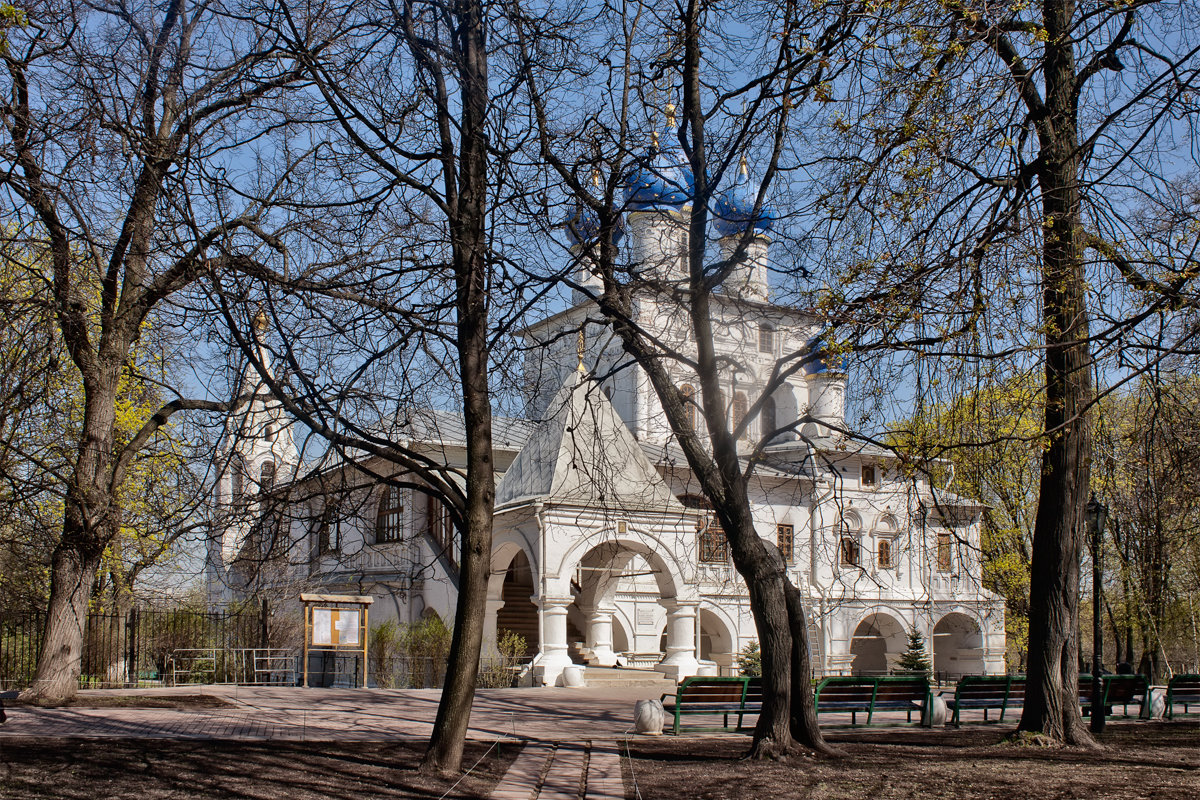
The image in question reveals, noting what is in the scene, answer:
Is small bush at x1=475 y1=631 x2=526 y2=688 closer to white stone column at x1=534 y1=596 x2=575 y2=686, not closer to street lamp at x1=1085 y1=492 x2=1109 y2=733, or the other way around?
white stone column at x1=534 y1=596 x2=575 y2=686

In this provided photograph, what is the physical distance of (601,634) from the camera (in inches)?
969

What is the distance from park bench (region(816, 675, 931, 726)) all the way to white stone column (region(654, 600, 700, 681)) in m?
8.91

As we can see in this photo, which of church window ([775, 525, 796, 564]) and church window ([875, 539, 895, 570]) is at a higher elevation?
church window ([775, 525, 796, 564])

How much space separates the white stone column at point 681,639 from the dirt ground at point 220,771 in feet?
41.8

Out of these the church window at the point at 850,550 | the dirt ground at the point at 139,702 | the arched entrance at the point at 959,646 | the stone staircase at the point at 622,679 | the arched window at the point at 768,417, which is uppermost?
the arched window at the point at 768,417

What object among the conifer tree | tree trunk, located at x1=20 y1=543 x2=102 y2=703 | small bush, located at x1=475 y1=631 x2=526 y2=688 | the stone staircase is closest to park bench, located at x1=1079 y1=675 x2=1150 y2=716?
the stone staircase

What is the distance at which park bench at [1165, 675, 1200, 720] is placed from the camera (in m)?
15.8

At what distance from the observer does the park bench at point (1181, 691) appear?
15.8 meters

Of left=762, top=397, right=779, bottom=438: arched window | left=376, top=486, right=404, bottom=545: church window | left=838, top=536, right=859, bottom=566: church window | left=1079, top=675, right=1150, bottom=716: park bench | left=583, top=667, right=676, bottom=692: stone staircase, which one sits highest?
left=762, top=397, right=779, bottom=438: arched window

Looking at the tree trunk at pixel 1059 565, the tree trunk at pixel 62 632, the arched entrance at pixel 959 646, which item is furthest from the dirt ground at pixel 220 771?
the arched entrance at pixel 959 646

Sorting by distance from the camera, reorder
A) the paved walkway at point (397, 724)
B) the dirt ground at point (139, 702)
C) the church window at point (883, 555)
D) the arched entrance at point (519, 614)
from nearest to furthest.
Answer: the paved walkway at point (397, 724), the dirt ground at point (139, 702), the arched entrance at point (519, 614), the church window at point (883, 555)

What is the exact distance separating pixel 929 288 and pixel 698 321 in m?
2.57

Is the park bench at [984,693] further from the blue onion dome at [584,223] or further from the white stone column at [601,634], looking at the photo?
the white stone column at [601,634]

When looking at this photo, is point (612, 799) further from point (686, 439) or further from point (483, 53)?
point (483, 53)
